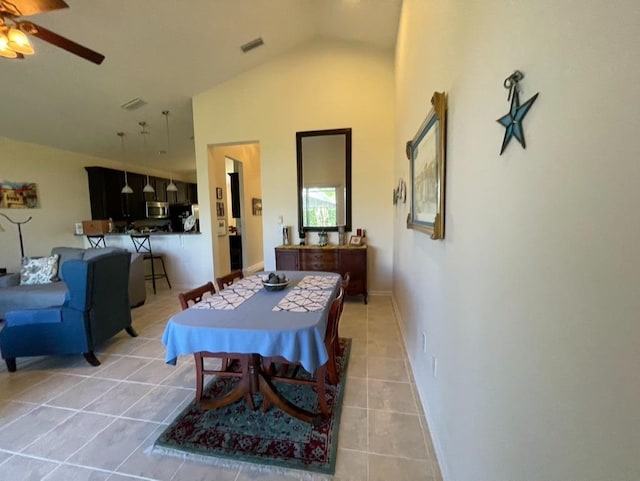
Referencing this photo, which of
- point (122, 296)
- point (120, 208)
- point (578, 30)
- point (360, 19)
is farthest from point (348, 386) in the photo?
point (120, 208)

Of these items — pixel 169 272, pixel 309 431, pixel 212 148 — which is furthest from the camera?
pixel 169 272

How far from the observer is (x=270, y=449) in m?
1.56

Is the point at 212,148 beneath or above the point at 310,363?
above

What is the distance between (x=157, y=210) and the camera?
7031mm

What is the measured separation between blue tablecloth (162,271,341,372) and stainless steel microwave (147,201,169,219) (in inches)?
247

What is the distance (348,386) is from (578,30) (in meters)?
2.20

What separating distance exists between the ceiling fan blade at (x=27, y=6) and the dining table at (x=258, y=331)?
2123 millimetres

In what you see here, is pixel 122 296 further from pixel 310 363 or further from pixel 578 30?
pixel 578 30

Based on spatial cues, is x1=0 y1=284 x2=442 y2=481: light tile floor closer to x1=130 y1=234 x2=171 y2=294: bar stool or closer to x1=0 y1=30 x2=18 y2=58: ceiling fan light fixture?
x1=130 y1=234 x2=171 y2=294: bar stool

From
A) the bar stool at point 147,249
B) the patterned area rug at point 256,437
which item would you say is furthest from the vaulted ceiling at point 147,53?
the patterned area rug at point 256,437

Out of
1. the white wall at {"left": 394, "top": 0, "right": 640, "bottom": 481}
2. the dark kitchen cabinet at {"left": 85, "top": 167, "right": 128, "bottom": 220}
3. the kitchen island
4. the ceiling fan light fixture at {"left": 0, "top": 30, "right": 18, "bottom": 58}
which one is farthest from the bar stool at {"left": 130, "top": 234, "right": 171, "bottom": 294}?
the white wall at {"left": 394, "top": 0, "right": 640, "bottom": 481}

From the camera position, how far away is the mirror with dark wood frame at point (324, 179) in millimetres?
4242

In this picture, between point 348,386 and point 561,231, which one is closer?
point 561,231

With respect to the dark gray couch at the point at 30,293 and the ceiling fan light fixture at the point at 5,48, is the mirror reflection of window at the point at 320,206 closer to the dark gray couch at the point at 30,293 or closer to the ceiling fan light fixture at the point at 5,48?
the dark gray couch at the point at 30,293
